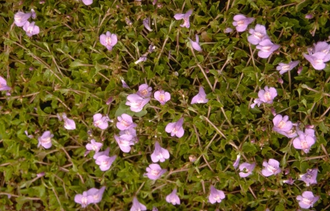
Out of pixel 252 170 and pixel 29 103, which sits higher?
pixel 29 103

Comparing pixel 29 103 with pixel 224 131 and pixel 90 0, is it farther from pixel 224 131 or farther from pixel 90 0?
pixel 224 131

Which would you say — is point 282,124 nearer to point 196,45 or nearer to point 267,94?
point 267,94

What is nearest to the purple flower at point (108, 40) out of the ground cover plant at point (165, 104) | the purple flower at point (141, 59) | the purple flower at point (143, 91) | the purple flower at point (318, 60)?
the ground cover plant at point (165, 104)

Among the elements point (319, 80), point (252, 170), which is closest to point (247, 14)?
point (319, 80)

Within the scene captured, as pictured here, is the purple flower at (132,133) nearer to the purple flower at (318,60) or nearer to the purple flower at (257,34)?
the purple flower at (257,34)

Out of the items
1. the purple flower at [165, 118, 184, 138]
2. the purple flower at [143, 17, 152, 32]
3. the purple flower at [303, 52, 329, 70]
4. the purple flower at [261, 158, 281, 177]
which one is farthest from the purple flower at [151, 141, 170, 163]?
the purple flower at [303, 52, 329, 70]

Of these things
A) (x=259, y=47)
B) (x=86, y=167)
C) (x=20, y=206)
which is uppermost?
(x=259, y=47)

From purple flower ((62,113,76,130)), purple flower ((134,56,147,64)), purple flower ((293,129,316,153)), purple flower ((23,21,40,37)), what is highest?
purple flower ((23,21,40,37))

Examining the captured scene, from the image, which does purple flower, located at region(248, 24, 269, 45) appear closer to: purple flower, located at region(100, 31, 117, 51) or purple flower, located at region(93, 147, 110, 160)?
purple flower, located at region(100, 31, 117, 51)
